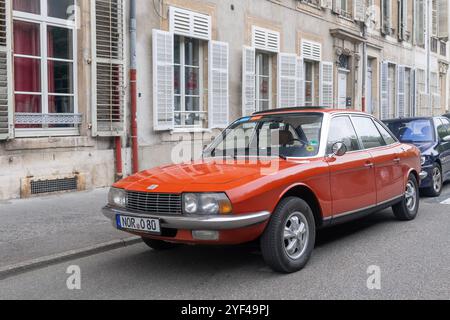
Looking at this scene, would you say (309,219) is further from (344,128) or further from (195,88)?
(195,88)

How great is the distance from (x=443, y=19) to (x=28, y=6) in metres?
25.0

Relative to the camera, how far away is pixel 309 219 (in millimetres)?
5418

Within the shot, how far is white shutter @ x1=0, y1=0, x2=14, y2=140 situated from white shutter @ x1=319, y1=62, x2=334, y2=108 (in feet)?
36.9

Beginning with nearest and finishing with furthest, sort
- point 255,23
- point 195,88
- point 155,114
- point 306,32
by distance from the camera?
point 155,114
point 195,88
point 255,23
point 306,32

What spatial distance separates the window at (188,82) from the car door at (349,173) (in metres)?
6.28

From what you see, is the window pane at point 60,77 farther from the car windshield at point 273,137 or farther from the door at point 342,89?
the door at point 342,89

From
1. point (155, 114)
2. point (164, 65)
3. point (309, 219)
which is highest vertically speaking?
point (164, 65)

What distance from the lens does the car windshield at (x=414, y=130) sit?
10609mm

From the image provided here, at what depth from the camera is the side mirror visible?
19.3ft

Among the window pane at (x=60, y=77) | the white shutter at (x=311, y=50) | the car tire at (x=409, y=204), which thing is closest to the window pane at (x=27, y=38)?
the window pane at (x=60, y=77)

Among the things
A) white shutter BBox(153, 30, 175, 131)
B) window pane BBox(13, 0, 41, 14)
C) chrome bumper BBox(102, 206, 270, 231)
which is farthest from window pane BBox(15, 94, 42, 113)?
chrome bumper BBox(102, 206, 270, 231)

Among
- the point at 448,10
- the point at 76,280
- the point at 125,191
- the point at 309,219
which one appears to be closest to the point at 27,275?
the point at 76,280

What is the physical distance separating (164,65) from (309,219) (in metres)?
6.97

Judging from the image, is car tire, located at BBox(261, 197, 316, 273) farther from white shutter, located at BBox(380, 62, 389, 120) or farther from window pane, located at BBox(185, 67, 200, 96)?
white shutter, located at BBox(380, 62, 389, 120)
